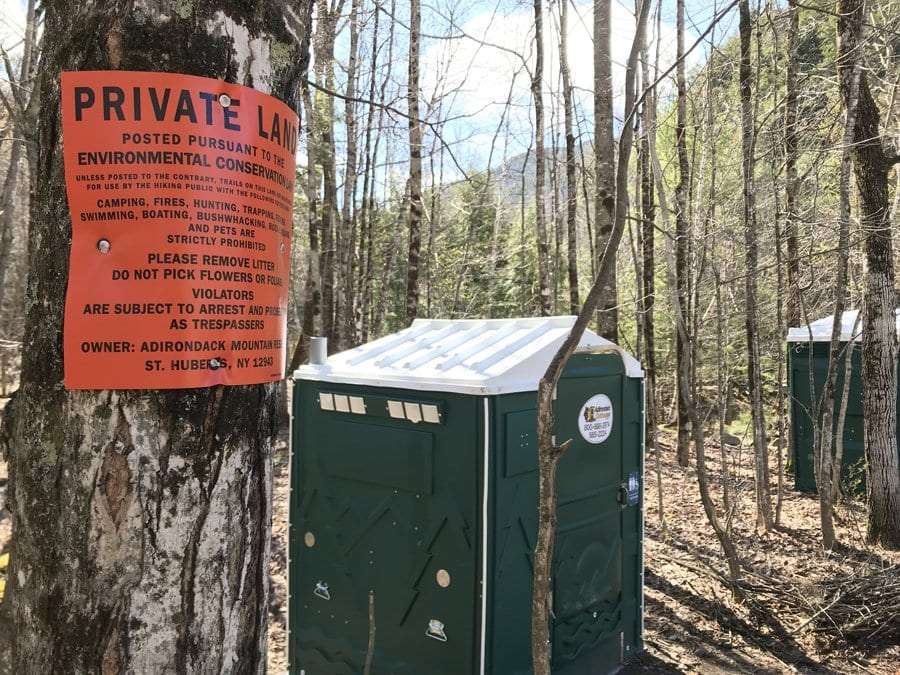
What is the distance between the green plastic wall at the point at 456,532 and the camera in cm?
331

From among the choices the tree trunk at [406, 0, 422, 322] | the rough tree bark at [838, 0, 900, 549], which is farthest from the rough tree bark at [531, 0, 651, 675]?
the tree trunk at [406, 0, 422, 322]

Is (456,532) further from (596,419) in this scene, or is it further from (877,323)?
(877,323)

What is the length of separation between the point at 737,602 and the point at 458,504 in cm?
329

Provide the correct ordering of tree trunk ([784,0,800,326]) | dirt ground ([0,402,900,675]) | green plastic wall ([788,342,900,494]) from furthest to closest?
green plastic wall ([788,342,900,494]) → tree trunk ([784,0,800,326]) → dirt ground ([0,402,900,675])

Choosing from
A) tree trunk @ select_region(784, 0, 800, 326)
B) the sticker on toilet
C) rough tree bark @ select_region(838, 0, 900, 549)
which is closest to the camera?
the sticker on toilet

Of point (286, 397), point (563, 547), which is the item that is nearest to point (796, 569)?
point (563, 547)

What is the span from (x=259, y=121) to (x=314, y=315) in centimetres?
1012

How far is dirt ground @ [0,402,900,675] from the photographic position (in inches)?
179

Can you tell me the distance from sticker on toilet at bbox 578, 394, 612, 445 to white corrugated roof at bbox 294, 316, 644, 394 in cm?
32

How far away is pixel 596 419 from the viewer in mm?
4066

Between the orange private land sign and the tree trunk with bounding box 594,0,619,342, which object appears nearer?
the orange private land sign

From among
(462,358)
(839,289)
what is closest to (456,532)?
(462,358)

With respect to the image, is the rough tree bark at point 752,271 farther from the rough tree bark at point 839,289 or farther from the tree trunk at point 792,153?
the rough tree bark at point 839,289

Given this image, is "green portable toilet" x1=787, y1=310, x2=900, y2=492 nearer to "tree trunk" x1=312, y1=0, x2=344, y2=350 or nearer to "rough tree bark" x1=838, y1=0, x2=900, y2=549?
"rough tree bark" x1=838, y1=0, x2=900, y2=549
